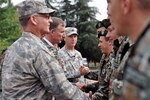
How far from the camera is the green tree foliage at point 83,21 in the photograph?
52.5m

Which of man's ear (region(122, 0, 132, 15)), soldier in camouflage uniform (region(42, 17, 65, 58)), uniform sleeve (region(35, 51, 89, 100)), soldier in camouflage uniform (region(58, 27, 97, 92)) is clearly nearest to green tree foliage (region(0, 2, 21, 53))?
soldier in camouflage uniform (region(58, 27, 97, 92))

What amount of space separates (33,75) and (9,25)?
41.0 metres

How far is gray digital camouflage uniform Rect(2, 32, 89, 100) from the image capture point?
368 cm

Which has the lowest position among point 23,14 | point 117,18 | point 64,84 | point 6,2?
point 64,84

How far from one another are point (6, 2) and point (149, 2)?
45844mm

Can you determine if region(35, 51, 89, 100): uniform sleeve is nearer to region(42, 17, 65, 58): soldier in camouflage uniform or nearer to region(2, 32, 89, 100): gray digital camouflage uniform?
→ region(2, 32, 89, 100): gray digital camouflage uniform

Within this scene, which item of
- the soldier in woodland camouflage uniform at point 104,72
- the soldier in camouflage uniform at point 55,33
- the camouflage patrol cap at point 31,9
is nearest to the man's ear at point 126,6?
the camouflage patrol cap at point 31,9

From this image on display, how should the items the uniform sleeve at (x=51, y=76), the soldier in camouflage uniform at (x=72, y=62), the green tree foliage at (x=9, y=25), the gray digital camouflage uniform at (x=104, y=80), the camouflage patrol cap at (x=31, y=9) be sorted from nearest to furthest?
1. the uniform sleeve at (x=51, y=76)
2. the camouflage patrol cap at (x=31, y=9)
3. the gray digital camouflage uniform at (x=104, y=80)
4. the soldier in camouflage uniform at (x=72, y=62)
5. the green tree foliage at (x=9, y=25)

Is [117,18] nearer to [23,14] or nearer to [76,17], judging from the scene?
[23,14]

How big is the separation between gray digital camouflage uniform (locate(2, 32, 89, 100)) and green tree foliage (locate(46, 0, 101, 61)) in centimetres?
4704

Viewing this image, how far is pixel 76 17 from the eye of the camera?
186 feet

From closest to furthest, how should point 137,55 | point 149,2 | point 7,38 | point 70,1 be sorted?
point 137,55 → point 149,2 → point 7,38 → point 70,1

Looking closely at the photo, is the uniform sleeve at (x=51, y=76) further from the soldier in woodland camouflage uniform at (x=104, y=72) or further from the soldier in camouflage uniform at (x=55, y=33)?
the soldier in camouflage uniform at (x=55, y=33)

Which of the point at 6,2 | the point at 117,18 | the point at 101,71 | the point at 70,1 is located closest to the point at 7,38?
the point at 6,2
